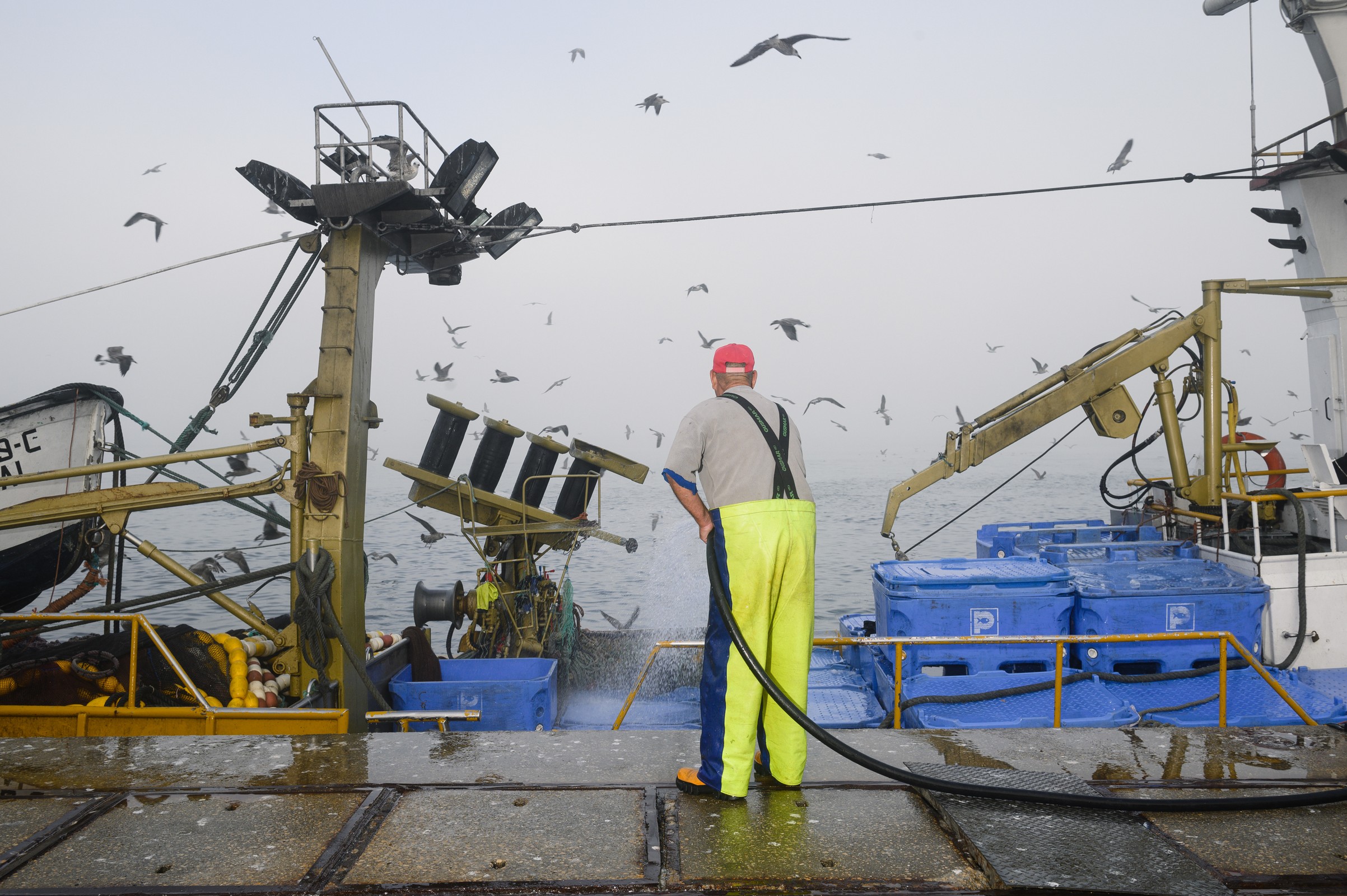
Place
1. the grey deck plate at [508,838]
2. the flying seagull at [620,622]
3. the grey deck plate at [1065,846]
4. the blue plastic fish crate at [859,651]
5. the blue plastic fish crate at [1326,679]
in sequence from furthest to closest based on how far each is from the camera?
the flying seagull at [620,622] → the blue plastic fish crate at [859,651] → the blue plastic fish crate at [1326,679] → the grey deck plate at [508,838] → the grey deck plate at [1065,846]

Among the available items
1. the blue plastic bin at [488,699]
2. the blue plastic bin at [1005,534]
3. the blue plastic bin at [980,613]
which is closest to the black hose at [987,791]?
the blue plastic bin at [980,613]

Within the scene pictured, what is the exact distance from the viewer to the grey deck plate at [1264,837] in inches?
118

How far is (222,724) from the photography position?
5.44 m

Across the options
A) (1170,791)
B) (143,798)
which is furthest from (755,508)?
(143,798)

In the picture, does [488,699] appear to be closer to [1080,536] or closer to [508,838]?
[508,838]

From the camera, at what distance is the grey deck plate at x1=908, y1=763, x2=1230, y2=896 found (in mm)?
2840

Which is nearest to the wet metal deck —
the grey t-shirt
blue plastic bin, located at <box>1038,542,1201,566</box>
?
the grey t-shirt

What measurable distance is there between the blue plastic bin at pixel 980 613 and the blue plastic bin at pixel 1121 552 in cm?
107

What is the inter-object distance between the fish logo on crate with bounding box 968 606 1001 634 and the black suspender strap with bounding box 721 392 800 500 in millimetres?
4658

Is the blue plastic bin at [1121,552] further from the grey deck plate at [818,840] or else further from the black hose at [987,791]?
the grey deck plate at [818,840]

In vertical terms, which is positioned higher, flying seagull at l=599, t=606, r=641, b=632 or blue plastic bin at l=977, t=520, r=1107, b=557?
blue plastic bin at l=977, t=520, r=1107, b=557

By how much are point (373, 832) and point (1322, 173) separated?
12.3m

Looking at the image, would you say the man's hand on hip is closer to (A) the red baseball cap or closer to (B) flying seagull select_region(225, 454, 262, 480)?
(A) the red baseball cap

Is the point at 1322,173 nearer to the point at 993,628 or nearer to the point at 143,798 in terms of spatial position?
the point at 993,628
